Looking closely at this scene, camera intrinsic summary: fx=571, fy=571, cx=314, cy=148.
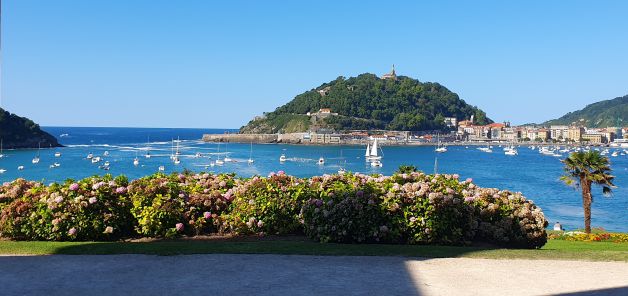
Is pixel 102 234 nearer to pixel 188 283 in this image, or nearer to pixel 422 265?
pixel 188 283

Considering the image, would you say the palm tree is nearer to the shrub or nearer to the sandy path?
the sandy path

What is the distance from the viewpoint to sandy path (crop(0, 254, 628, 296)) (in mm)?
6922

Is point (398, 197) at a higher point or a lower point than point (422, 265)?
higher

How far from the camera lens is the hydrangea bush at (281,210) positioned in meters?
10.5

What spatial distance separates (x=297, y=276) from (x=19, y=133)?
5650 inches

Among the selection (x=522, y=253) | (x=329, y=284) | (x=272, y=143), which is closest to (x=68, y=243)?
(x=329, y=284)

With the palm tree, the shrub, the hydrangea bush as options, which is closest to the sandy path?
the hydrangea bush

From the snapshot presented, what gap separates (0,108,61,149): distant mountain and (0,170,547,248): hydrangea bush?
5141 inches

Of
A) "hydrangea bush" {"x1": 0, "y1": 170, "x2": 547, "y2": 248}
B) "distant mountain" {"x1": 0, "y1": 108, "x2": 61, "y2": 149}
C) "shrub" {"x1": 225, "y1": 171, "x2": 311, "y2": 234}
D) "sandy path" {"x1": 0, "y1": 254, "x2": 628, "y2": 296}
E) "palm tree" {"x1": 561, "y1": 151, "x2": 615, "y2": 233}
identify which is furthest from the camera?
"distant mountain" {"x1": 0, "y1": 108, "x2": 61, "y2": 149}

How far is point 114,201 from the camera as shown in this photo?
1109 cm

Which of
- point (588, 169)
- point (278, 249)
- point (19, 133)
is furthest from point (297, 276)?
point (19, 133)

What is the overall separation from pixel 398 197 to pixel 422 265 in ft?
7.46

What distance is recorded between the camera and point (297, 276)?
7598 mm

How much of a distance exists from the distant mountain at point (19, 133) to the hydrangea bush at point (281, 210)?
5141 inches
